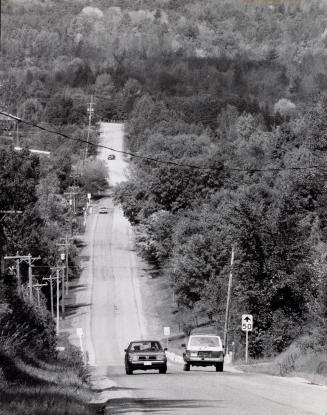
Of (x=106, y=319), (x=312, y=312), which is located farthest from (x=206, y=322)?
(x=312, y=312)

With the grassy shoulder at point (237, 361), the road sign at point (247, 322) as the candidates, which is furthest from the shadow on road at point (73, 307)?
the road sign at point (247, 322)

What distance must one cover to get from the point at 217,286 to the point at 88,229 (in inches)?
2983

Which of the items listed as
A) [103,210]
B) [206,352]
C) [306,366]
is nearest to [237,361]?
[206,352]

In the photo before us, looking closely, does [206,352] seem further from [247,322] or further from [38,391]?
[38,391]

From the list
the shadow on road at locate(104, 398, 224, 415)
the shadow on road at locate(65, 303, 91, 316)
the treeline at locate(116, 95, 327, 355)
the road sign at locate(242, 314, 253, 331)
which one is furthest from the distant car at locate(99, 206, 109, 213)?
the shadow on road at locate(104, 398, 224, 415)

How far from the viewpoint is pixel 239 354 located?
204 ft

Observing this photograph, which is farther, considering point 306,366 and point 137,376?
point 306,366

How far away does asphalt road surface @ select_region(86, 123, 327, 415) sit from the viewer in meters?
19.2

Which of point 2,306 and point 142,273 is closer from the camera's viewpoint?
point 2,306

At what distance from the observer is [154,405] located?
20.0 meters

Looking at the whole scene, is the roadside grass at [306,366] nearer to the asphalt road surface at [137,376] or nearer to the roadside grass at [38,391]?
the asphalt road surface at [137,376]

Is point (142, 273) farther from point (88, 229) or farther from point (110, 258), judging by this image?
point (88, 229)

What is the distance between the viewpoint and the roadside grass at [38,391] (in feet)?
53.8

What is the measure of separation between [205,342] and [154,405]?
2395 centimetres
